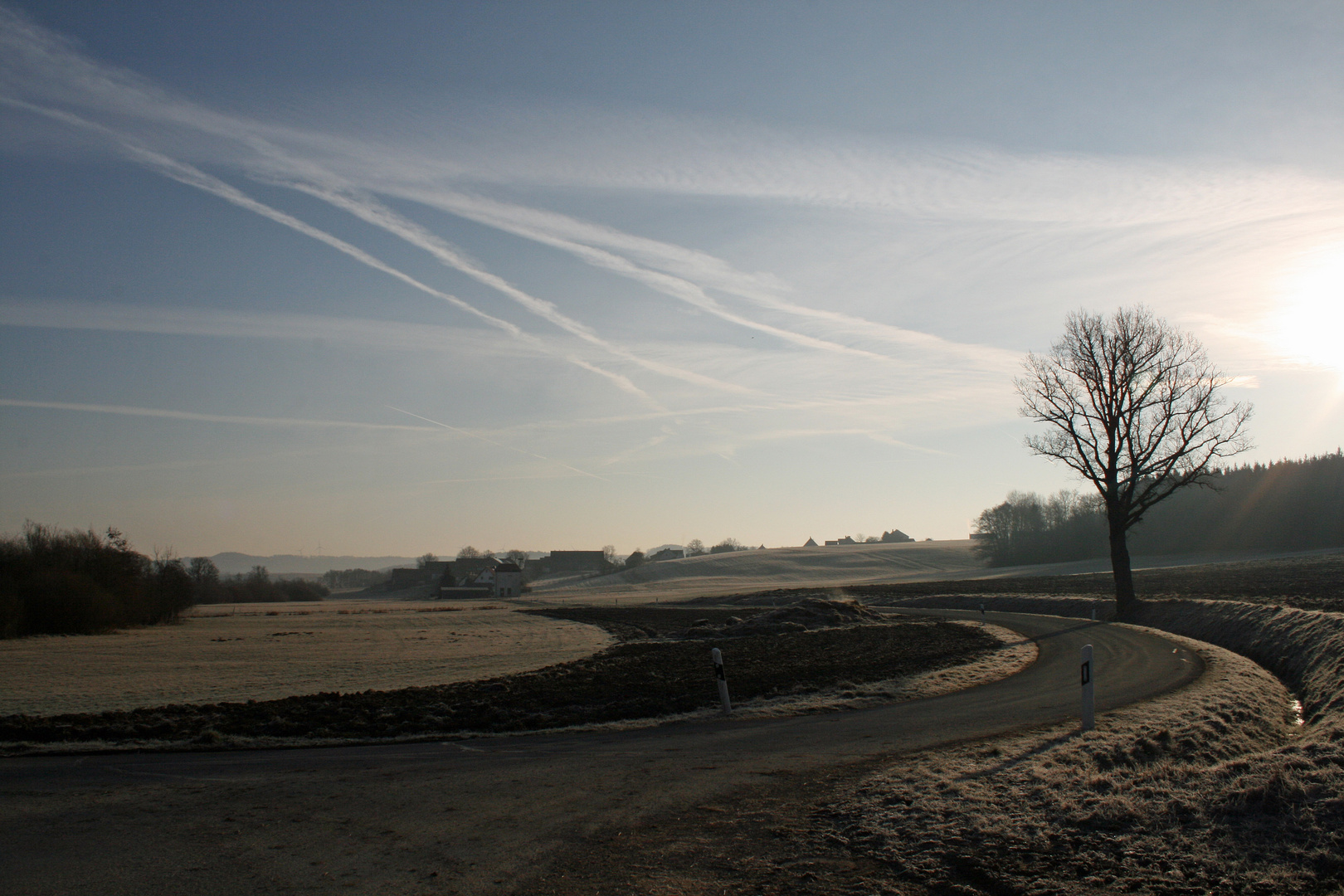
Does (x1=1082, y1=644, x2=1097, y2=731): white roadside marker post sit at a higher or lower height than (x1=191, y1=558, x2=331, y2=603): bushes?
higher

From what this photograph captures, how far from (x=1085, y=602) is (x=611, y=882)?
1600 inches

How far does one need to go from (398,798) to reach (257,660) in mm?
23811

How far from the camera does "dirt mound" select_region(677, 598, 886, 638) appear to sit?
33312 millimetres

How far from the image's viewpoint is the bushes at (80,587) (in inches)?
1700

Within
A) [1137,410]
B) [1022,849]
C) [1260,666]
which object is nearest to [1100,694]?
[1260,666]

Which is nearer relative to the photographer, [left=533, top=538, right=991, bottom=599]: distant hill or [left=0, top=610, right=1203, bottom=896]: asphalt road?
[left=0, top=610, right=1203, bottom=896]: asphalt road

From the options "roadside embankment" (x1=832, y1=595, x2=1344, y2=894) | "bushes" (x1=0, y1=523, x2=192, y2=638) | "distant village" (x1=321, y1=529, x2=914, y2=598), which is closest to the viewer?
"roadside embankment" (x1=832, y1=595, x2=1344, y2=894)

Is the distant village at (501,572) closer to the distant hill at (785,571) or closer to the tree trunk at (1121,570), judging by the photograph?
the distant hill at (785,571)

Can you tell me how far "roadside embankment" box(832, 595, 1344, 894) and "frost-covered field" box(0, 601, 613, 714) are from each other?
1530 cm

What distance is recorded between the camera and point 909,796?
24.2ft

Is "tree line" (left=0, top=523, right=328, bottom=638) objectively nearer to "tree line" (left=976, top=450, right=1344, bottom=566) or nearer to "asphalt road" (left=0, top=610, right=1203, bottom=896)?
"asphalt road" (left=0, top=610, right=1203, bottom=896)

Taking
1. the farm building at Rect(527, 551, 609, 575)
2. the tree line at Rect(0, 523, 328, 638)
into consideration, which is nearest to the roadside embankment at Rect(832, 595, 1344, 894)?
the tree line at Rect(0, 523, 328, 638)

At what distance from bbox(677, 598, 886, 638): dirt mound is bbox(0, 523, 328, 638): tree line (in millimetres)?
37296

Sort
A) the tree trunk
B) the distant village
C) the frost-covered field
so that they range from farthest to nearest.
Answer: the distant village, the tree trunk, the frost-covered field
